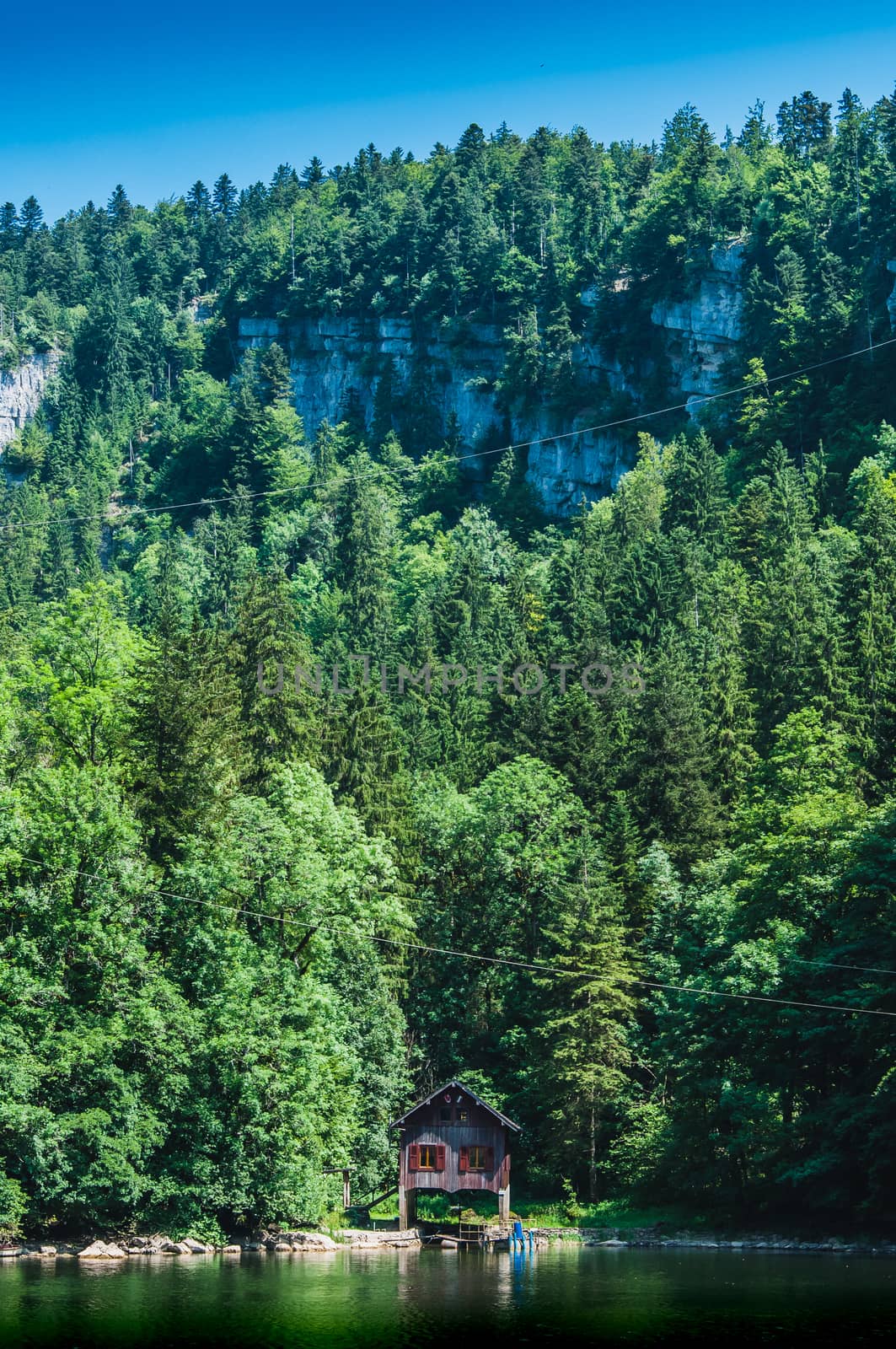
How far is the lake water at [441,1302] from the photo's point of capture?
103ft

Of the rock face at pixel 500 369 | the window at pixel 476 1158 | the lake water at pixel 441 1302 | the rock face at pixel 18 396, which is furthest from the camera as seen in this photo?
the rock face at pixel 18 396

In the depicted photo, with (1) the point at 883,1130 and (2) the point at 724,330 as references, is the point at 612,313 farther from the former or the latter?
(1) the point at 883,1130

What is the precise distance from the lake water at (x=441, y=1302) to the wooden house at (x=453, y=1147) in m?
7.60

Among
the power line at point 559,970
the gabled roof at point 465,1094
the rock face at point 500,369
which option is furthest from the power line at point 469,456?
the gabled roof at point 465,1094

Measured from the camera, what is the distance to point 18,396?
197250 millimetres

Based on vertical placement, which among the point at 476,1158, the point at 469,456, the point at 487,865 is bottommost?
the point at 476,1158

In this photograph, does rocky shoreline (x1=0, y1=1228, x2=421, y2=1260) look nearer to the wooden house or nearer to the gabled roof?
the wooden house

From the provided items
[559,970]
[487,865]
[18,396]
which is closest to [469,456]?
[18,396]

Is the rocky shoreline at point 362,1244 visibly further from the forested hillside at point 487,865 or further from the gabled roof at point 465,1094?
the gabled roof at point 465,1094

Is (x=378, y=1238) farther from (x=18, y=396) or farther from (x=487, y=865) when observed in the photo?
(x=18, y=396)

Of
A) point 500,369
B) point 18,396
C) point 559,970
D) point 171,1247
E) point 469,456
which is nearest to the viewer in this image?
point 171,1247

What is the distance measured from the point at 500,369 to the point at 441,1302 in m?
127

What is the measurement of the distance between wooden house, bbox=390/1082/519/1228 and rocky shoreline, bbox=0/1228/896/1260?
5.08 ft

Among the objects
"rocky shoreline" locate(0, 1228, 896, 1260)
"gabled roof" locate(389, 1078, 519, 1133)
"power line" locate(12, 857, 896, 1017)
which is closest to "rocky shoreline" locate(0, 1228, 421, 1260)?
"rocky shoreline" locate(0, 1228, 896, 1260)
